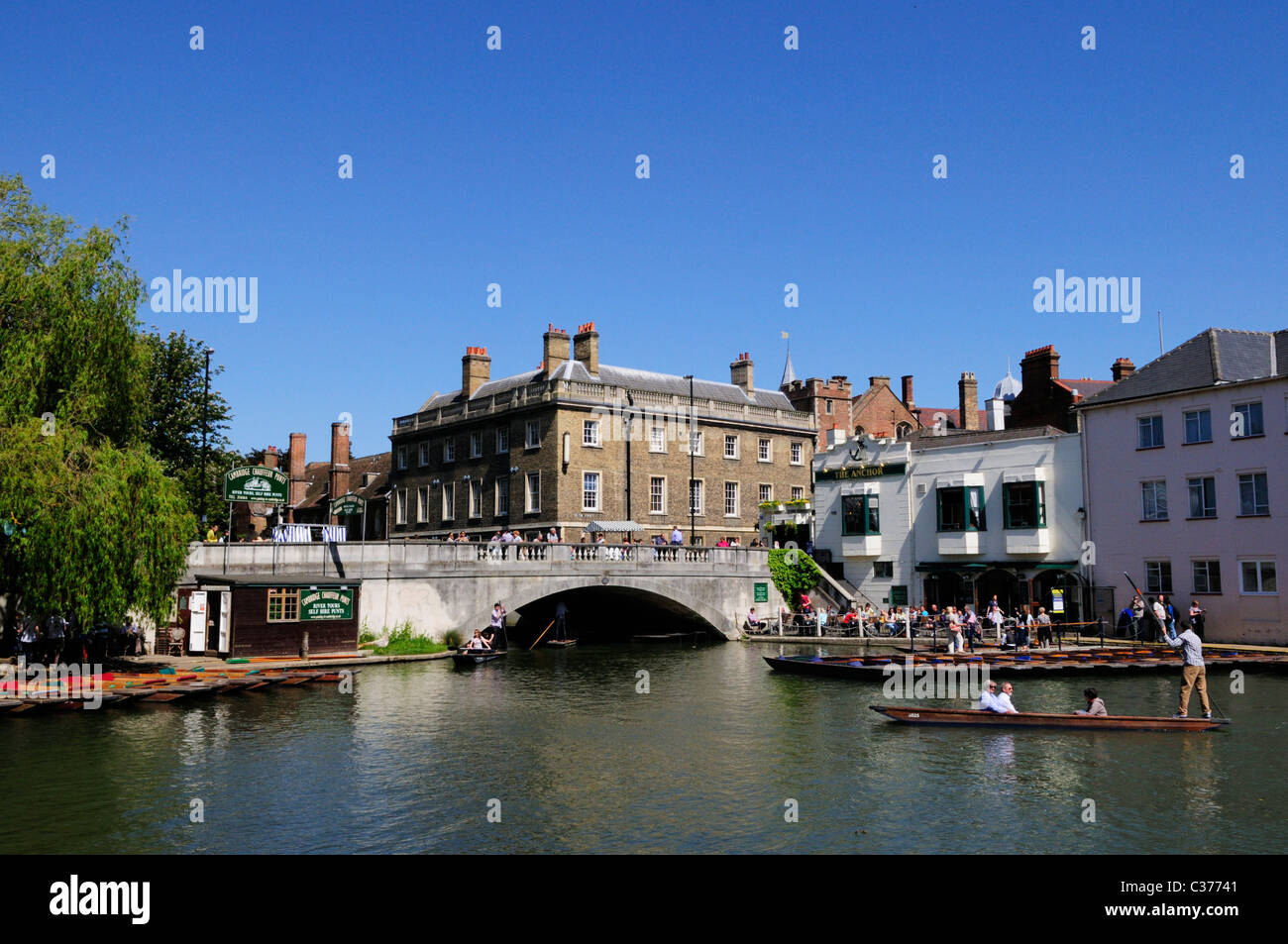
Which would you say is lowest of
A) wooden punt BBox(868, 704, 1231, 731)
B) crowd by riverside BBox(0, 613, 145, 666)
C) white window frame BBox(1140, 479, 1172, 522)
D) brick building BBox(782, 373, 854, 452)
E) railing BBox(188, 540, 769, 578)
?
wooden punt BBox(868, 704, 1231, 731)

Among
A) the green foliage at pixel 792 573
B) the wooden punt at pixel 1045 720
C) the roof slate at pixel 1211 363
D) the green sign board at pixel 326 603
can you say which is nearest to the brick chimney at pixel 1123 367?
the roof slate at pixel 1211 363

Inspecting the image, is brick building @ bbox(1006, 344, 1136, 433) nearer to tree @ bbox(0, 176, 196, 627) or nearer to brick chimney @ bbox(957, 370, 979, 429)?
brick chimney @ bbox(957, 370, 979, 429)

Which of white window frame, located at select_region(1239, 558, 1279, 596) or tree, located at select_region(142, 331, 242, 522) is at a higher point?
tree, located at select_region(142, 331, 242, 522)

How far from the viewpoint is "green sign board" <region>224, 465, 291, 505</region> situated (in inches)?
1366

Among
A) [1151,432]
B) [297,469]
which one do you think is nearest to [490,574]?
[1151,432]

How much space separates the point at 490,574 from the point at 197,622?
11647 mm

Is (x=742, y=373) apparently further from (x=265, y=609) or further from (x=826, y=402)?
(x=265, y=609)

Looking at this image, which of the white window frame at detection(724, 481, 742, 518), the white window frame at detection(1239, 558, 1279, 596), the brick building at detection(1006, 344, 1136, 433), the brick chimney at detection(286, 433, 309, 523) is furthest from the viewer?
the brick chimney at detection(286, 433, 309, 523)

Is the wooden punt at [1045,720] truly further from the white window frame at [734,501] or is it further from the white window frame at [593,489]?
the white window frame at [734,501]

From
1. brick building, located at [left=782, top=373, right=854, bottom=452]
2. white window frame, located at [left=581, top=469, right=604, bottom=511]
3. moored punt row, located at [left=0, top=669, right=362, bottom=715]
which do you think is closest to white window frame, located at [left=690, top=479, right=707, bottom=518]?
white window frame, located at [left=581, top=469, right=604, bottom=511]

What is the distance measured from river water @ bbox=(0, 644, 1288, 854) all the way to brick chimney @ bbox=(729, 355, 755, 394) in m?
39.9

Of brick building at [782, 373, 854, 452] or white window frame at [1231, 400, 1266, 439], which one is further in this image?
brick building at [782, 373, 854, 452]

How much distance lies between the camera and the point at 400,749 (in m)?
21.9

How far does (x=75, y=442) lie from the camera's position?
88.1 ft
